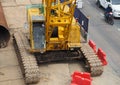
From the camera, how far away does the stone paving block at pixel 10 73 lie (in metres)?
15.1

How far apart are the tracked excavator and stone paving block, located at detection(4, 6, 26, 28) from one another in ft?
17.9

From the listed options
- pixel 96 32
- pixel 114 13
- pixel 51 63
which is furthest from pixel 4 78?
pixel 114 13

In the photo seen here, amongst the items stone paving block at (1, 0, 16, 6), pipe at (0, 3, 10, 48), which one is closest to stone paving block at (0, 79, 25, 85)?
pipe at (0, 3, 10, 48)

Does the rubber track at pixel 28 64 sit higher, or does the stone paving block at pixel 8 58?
the rubber track at pixel 28 64

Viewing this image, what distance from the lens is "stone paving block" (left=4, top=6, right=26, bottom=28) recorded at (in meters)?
21.7

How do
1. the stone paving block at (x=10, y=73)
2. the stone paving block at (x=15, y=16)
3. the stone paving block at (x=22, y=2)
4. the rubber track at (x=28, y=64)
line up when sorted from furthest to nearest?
1. the stone paving block at (x=22, y=2)
2. the stone paving block at (x=15, y=16)
3. the stone paving block at (x=10, y=73)
4. the rubber track at (x=28, y=64)

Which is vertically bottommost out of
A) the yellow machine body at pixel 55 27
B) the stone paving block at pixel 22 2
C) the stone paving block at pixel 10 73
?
the stone paving block at pixel 10 73

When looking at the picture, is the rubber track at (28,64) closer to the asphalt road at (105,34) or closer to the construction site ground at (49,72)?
the construction site ground at (49,72)

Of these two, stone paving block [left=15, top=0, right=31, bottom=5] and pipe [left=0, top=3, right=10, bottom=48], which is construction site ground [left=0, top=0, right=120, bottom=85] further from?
stone paving block [left=15, top=0, right=31, bottom=5]

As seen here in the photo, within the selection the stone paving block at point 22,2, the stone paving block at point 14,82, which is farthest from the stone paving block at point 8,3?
the stone paving block at point 14,82

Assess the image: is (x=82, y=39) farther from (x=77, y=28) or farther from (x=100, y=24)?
(x=100, y=24)

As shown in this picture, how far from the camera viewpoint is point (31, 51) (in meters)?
15.4

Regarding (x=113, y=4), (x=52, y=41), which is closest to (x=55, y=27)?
(x=52, y=41)

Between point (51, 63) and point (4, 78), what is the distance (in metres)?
2.65
